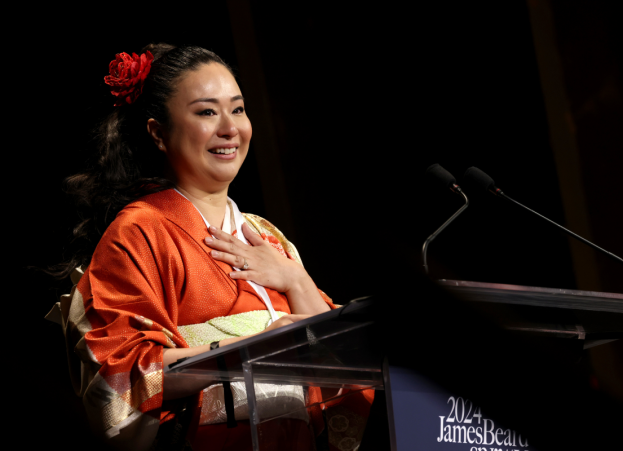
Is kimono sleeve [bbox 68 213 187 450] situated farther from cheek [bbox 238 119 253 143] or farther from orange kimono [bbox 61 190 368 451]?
cheek [bbox 238 119 253 143]

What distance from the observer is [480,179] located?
4.91 feet

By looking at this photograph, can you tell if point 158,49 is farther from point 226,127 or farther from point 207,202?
point 207,202

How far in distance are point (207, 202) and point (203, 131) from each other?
0.21 m

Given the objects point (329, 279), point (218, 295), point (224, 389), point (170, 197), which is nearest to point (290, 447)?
point (224, 389)

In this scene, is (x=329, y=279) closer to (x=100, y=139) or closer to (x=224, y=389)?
(x=100, y=139)

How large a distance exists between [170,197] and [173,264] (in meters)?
0.28

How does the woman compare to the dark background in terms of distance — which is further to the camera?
the dark background

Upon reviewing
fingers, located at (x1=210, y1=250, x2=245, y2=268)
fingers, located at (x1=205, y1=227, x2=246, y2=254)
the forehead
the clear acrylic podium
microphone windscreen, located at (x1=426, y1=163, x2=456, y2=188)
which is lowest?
the clear acrylic podium

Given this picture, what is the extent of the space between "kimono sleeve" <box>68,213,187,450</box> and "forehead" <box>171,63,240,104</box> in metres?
0.41

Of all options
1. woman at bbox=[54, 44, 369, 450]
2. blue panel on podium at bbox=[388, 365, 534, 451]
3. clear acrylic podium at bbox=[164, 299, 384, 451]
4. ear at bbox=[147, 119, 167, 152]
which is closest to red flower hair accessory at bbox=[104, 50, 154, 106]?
woman at bbox=[54, 44, 369, 450]

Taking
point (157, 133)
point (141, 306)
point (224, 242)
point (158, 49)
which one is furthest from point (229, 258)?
point (158, 49)

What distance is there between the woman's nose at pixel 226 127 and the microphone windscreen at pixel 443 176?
601 millimetres

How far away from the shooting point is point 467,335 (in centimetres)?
96

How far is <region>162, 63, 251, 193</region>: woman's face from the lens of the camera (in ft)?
5.78
